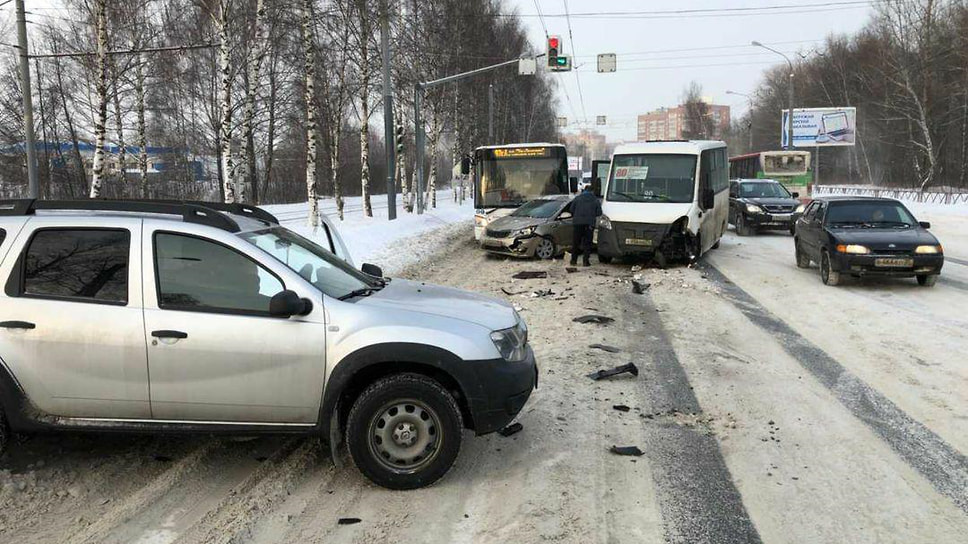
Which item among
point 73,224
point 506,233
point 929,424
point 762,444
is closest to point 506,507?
point 762,444

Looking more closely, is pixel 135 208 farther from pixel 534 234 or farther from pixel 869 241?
pixel 534 234

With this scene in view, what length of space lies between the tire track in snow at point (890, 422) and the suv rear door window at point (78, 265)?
17.0 feet

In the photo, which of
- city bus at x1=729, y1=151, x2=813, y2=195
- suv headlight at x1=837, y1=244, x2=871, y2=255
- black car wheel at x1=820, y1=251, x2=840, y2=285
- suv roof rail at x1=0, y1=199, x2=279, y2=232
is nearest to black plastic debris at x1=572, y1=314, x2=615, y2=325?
suv headlight at x1=837, y1=244, x2=871, y2=255

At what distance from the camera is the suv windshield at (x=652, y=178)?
14828mm

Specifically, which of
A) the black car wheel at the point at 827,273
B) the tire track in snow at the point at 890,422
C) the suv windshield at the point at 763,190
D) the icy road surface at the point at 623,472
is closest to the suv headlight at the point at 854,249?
the black car wheel at the point at 827,273

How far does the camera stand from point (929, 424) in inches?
206

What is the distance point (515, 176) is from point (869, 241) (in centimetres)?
1057

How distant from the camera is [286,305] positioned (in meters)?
3.87

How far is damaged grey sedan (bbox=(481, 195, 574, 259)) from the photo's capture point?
16406 millimetres

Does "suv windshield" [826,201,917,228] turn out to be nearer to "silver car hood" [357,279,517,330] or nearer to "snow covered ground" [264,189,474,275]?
"snow covered ground" [264,189,474,275]

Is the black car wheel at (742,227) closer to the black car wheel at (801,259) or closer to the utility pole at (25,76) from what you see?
the black car wheel at (801,259)

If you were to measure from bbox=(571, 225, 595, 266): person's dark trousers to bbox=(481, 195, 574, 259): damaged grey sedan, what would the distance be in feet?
2.88

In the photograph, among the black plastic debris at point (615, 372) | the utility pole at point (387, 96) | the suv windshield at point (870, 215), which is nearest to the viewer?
the black plastic debris at point (615, 372)

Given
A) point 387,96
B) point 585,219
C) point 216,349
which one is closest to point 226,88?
point 387,96
